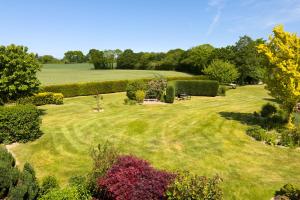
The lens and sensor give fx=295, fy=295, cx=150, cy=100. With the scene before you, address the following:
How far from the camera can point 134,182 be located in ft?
37.5

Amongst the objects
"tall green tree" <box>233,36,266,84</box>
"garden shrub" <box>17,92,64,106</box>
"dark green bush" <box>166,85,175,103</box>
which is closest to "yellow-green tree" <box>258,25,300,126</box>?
"dark green bush" <box>166,85,175,103</box>

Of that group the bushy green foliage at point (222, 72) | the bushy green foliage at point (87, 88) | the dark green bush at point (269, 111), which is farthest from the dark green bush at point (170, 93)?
the bushy green foliage at point (222, 72)

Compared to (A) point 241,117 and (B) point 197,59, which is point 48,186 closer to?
(A) point 241,117

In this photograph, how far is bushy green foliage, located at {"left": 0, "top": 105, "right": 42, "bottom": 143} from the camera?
786 inches

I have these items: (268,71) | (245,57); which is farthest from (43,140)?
(245,57)

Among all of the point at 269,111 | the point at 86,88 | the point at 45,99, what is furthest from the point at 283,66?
the point at 86,88

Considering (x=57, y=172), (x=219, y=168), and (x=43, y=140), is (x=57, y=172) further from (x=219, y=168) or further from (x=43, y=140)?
(x=219, y=168)

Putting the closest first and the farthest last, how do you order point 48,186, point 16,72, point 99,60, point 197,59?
point 48,186
point 16,72
point 197,59
point 99,60

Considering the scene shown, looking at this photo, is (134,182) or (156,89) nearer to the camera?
(134,182)

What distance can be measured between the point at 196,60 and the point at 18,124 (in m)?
70.2

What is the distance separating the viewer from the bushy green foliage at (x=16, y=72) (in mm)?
25172

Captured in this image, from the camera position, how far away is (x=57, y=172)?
16.4m

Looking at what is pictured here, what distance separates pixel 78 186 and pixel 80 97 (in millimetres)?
31017

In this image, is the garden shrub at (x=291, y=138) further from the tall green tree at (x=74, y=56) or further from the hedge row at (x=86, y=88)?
the tall green tree at (x=74, y=56)
